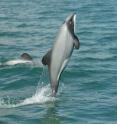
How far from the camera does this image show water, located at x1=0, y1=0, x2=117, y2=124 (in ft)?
42.1

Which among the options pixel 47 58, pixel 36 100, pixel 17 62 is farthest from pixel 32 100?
pixel 17 62

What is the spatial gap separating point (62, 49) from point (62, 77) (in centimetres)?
587

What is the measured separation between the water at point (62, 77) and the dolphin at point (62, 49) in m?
1.99

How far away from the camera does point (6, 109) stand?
13.2 meters

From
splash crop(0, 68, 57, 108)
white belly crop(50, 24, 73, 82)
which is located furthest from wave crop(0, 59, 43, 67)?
white belly crop(50, 24, 73, 82)

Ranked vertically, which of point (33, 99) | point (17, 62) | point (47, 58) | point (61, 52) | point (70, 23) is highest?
point (70, 23)

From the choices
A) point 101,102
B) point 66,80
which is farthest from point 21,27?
point 101,102

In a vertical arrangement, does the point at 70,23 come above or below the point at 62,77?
above

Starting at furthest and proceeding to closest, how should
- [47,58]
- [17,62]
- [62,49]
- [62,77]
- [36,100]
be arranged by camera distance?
[17,62]
[62,77]
[36,100]
[47,58]
[62,49]

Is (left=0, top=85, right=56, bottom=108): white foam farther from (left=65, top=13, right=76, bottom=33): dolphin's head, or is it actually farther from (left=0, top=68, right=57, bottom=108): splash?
(left=65, top=13, right=76, bottom=33): dolphin's head

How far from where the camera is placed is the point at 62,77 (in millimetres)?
16453

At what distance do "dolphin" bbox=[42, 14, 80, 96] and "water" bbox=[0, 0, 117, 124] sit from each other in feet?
6.52

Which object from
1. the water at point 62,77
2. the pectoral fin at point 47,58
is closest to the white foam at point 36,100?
the water at point 62,77

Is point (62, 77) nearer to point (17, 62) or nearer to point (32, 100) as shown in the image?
point (17, 62)
